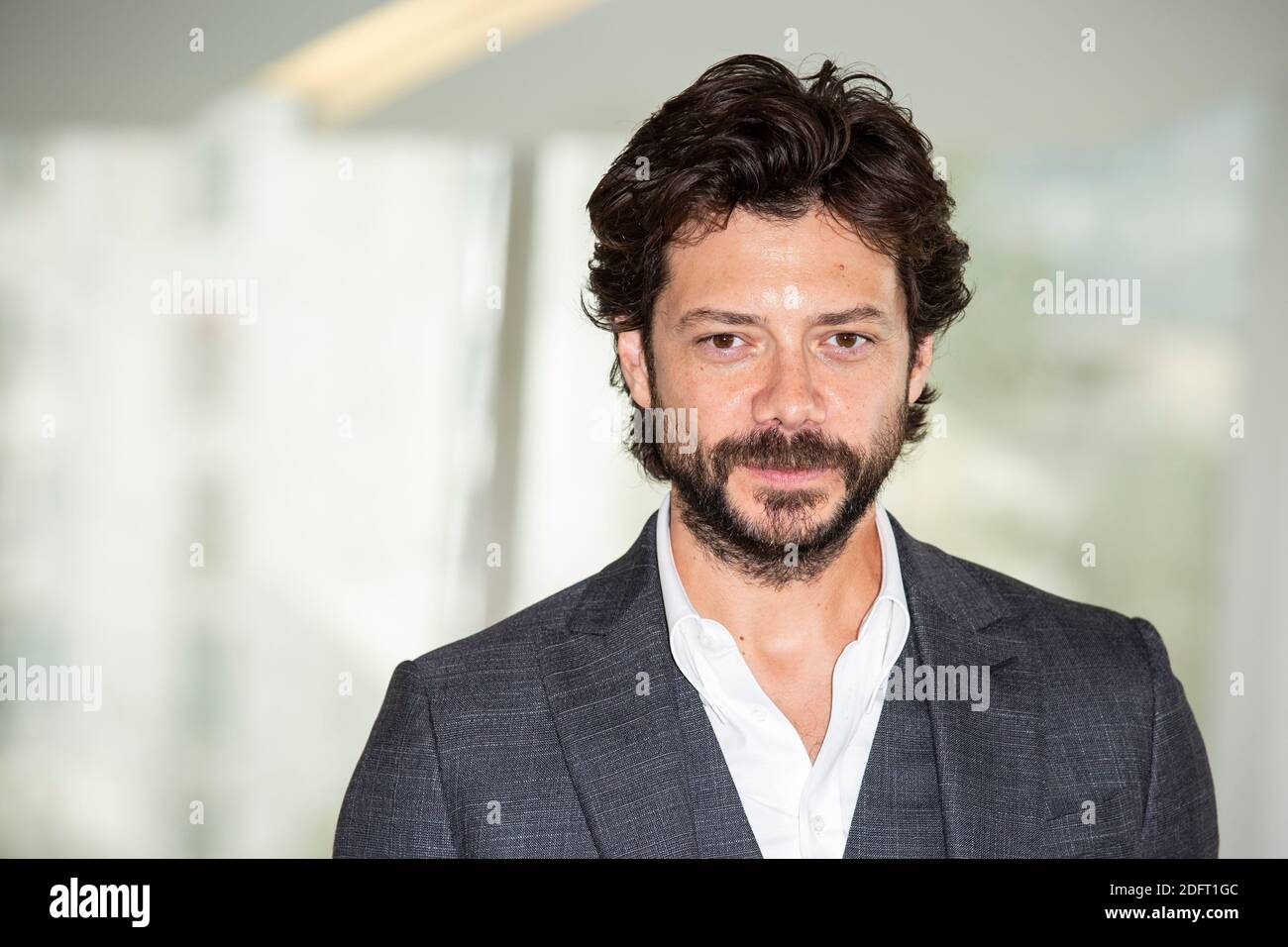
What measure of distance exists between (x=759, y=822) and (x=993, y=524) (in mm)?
2498

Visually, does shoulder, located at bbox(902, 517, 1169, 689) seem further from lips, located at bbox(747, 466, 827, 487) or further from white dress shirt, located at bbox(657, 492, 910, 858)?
lips, located at bbox(747, 466, 827, 487)

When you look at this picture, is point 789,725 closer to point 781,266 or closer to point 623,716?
point 623,716

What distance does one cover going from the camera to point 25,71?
170 inches

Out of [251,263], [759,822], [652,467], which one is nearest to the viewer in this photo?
[759,822]

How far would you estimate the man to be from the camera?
211 centimetres

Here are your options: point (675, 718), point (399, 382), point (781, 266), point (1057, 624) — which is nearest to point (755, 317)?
point (781, 266)

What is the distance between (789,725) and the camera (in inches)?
85.4

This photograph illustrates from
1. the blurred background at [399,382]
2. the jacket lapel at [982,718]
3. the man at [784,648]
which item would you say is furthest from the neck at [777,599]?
the blurred background at [399,382]

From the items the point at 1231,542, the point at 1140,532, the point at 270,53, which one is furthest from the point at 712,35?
the point at 1231,542

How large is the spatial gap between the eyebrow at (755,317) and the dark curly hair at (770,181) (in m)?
0.15

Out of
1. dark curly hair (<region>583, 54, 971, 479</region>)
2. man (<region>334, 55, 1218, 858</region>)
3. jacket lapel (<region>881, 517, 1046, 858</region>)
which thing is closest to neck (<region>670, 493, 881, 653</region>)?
man (<region>334, 55, 1218, 858</region>)

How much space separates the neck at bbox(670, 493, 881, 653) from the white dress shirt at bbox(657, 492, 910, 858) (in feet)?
0.12

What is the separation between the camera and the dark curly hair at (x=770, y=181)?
233 centimetres

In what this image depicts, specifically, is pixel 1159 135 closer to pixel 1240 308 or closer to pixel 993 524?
pixel 1240 308
